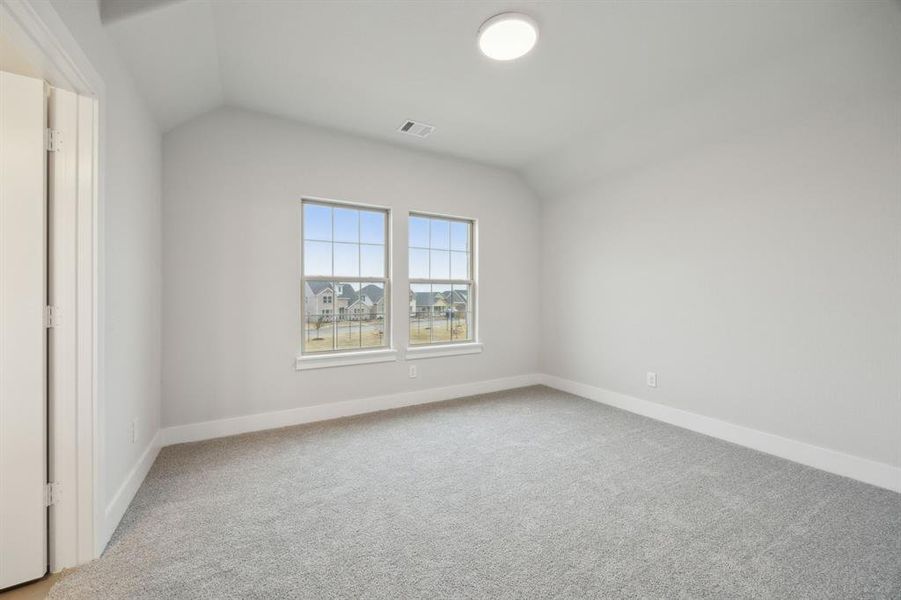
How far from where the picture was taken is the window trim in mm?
3932

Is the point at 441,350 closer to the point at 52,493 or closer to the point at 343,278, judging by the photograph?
the point at 343,278

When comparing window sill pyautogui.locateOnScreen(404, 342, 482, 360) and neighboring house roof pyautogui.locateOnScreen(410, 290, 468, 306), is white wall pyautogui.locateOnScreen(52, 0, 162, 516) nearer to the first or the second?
window sill pyautogui.locateOnScreen(404, 342, 482, 360)

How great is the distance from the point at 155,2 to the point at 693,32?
2.85 meters

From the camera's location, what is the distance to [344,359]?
3506 mm

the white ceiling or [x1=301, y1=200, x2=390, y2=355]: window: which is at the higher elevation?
the white ceiling

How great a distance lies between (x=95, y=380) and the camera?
5.41 feet

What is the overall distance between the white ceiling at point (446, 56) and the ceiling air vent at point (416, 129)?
8cm

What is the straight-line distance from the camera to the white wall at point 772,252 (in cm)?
229

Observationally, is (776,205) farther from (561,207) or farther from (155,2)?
(155,2)

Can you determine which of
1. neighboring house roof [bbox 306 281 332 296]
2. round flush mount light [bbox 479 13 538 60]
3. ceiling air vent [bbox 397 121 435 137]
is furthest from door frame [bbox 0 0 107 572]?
ceiling air vent [bbox 397 121 435 137]

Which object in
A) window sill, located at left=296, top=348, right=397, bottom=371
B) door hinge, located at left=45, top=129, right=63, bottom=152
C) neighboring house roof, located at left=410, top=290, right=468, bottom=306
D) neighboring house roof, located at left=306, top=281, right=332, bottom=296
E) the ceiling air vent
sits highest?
the ceiling air vent

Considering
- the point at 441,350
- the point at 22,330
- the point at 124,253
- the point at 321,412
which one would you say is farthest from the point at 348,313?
the point at 22,330

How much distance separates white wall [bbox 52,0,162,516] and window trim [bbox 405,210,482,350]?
6.87ft

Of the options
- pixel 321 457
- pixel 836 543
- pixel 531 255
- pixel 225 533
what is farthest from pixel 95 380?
pixel 531 255
